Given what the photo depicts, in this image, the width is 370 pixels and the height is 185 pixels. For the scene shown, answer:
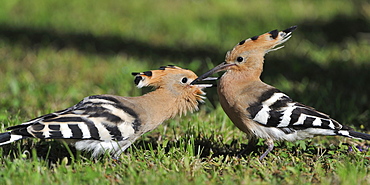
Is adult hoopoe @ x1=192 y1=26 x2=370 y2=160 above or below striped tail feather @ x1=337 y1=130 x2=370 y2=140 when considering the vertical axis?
above

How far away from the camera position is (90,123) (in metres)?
3.27

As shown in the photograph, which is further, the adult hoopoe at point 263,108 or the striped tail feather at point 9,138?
the adult hoopoe at point 263,108

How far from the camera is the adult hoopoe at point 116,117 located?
10.5 feet

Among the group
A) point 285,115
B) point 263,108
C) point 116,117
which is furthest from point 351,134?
point 116,117

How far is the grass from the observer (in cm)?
317

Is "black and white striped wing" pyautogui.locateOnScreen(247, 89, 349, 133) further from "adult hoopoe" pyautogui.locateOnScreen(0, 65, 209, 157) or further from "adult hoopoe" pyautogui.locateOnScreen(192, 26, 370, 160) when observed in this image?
"adult hoopoe" pyautogui.locateOnScreen(0, 65, 209, 157)

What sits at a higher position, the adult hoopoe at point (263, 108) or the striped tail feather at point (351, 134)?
the adult hoopoe at point (263, 108)

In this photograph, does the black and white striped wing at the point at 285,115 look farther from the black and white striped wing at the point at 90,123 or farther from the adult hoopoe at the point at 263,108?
the black and white striped wing at the point at 90,123

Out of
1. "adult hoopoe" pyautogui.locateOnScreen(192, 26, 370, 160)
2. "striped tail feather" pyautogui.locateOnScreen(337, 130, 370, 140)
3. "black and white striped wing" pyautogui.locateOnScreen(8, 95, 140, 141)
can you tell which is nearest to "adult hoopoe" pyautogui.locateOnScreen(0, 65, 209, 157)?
"black and white striped wing" pyautogui.locateOnScreen(8, 95, 140, 141)

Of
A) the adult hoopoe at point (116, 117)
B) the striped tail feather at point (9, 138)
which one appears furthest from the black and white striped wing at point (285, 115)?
the striped tail feather at point (9, 138)

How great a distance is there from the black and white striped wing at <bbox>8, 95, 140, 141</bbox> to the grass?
178mm

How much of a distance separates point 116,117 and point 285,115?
3.81 ft

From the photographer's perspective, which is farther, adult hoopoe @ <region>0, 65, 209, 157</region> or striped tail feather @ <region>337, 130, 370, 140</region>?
striped tail feather @ <region>337, 130, 370, 140</region>

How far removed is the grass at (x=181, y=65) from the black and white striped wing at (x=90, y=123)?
178 mm
